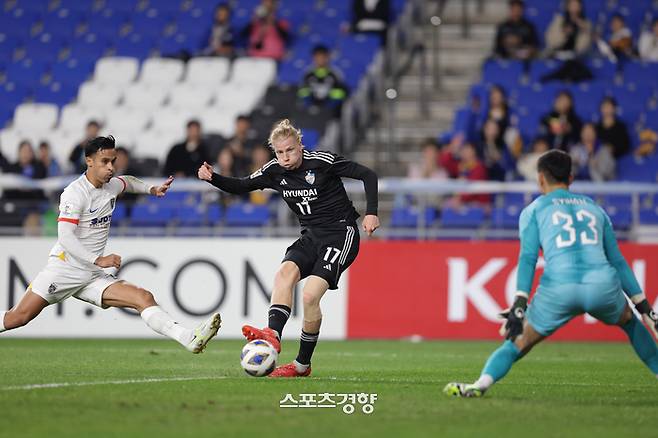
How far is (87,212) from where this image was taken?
1009cm

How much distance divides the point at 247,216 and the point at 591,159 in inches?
213

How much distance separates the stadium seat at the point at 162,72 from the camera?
22.6 metres

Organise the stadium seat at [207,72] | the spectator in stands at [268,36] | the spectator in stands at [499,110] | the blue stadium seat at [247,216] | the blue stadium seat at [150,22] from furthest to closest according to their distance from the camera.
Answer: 1. the blue stadium seat at [150,22]
2. the spectator in stands at [268,36]
3. the stadium seat at [207,72]
4. the spectator in stands at [499,110]
5. the blue stadium seat at [247,216]

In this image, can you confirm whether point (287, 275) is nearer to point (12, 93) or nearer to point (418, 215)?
point (418, 215)

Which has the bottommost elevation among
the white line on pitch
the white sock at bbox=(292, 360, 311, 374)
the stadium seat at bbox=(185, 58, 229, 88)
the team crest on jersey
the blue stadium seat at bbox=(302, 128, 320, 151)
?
the white sock at bbox=(292, 360, 311, 374)

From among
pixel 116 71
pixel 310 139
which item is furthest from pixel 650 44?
pixel 116 71

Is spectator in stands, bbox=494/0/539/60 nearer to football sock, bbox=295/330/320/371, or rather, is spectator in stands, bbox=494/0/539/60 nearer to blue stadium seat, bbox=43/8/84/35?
blue stadium seat, bbox=43/8/84/35

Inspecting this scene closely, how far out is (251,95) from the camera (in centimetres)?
2162

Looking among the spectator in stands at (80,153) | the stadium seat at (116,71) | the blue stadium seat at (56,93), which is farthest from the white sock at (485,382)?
the blue stadium seat at (56,93)

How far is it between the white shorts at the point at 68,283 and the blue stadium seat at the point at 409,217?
7.64 meters

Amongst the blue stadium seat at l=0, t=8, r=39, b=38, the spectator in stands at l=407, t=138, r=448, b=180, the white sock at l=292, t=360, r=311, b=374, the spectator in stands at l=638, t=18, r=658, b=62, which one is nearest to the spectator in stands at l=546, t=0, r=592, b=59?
the spectator in stands at l=638, t=18, r=658, b=62

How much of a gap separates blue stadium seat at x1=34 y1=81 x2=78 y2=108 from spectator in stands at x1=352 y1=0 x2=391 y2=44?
18.3 ft

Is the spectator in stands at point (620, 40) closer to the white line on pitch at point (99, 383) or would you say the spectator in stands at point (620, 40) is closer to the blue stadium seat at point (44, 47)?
the blue stadium seat at point (44, 47)

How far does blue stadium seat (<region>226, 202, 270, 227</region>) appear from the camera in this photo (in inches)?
684
